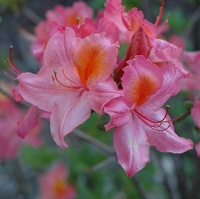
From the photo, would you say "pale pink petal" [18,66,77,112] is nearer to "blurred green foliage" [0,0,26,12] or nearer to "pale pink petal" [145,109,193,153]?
"pale pink petal" [145,109,193,153]

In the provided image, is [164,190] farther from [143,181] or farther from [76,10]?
[76,10]

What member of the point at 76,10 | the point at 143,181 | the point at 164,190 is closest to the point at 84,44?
the point at 76,10

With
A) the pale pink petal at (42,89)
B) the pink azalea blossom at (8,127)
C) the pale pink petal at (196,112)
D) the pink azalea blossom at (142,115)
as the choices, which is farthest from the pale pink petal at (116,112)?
the pink azalea blossom at (8,127)

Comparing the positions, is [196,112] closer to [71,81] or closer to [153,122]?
[153,122]

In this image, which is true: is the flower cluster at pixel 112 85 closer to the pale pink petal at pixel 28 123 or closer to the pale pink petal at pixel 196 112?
the pale pink petal at pixel 28 123

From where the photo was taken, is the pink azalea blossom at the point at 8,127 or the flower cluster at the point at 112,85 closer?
the flower cluster at the point at 112,85

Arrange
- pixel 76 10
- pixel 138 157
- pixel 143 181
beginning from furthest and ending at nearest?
1. pixel 143 181
2. pixel 76 10
3. pixel 138 157
